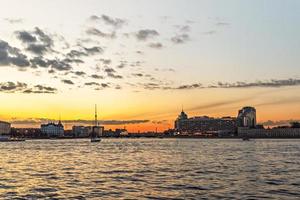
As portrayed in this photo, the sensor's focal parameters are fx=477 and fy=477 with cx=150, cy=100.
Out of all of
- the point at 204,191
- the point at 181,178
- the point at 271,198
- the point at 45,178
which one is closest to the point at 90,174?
the point at 45,178

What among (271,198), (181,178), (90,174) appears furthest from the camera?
(90,174)

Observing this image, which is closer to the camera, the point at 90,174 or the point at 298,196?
the point at 298,196

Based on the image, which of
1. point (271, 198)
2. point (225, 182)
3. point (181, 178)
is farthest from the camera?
point (181, 178)

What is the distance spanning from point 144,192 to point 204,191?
14.9 feet

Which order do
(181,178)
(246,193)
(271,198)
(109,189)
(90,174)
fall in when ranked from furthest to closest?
(90,174)
(181,178)
(109,189)
(246,193)
(271,198)

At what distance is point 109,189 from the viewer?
124 feet

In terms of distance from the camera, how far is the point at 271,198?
32.6m

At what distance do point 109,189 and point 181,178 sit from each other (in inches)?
390

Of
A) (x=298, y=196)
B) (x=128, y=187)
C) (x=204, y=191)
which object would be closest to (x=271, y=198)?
(x=298, y=196)

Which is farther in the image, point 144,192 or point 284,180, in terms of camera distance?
point 284,180

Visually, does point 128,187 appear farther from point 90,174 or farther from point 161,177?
point 90,174

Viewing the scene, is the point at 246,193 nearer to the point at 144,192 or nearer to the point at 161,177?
the point at 144,192

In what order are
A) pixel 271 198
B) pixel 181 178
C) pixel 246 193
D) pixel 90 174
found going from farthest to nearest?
pixel 90 174
pixel 181 178
pixel 246 193
pixel 271 198

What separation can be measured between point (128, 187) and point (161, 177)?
8.31 meters
